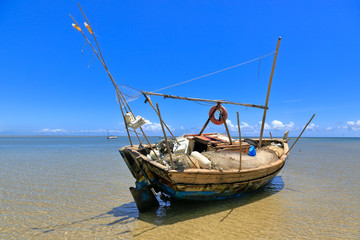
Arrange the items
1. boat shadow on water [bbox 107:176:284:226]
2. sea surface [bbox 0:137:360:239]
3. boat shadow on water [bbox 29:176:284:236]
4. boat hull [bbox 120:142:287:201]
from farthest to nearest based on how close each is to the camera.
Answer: boat shadow on water [bbox 107:176:284:226] < boat shadow on water [bbox 29:176:284:236] < boat hull [bbox 120:142:287:201] < sea surface [bbox 0:137:360:239]

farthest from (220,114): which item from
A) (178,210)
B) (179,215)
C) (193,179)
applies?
(179,215)

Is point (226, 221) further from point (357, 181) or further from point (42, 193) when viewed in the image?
point (357, 181)

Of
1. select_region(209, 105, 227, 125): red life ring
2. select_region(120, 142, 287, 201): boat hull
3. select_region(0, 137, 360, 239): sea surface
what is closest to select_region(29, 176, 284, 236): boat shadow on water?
select_region(0, 137, 360, 239): sea surface

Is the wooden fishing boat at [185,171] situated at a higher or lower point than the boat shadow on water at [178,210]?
higher

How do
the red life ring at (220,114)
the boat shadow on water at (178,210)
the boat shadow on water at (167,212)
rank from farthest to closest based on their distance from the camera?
1. the red life ring at (220,114)
2. the boat shadow on water at (178,210)
3. the boat shadow on water at (167,212)

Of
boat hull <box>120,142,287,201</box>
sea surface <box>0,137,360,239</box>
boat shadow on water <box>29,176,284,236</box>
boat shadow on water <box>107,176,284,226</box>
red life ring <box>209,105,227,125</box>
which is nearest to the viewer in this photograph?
sea surface <box>0,137,360,239</box>

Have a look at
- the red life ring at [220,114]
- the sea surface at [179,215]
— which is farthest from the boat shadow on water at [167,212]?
the red life ring at [220,114]

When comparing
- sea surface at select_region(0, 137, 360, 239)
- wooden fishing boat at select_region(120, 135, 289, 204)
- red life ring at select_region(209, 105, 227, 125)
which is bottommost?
sea surface at select_region(0, 137, 360, 239)

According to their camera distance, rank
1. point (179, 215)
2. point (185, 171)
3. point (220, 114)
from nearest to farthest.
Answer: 1. point (185, 171)
2. point (179, 215)
3. point (220, 114)

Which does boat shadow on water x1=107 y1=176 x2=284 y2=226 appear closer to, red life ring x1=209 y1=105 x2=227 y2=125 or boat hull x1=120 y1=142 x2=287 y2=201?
boat hull x1=120 y1=142 x2=287 y2=201

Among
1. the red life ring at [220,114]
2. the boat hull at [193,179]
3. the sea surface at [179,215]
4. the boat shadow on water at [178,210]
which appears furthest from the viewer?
the red life ring at [220,114]

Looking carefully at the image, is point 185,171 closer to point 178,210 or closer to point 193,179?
point 193,179

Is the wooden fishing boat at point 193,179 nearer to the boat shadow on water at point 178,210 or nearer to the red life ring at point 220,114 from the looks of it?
the boat shadow on water at point 178,210

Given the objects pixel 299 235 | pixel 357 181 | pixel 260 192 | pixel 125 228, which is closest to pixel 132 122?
pixel 125 228
